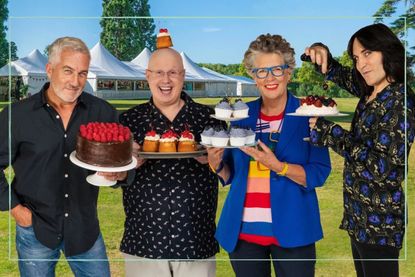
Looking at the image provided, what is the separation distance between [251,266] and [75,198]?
81 cm

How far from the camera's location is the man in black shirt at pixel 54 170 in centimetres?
234

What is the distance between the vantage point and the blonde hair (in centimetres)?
226

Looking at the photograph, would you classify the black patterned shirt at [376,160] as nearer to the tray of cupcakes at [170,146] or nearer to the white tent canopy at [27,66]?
the tray of cupcakes at [170,146]

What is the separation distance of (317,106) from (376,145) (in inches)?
13.1

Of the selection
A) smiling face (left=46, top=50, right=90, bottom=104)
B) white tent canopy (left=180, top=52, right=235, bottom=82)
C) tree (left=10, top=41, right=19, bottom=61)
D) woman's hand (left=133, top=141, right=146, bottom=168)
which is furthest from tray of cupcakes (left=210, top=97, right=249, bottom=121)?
tree (left=10, top=41, right=19, bottom=61)

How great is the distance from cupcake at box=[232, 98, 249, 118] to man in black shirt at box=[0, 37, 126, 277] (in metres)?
0.52

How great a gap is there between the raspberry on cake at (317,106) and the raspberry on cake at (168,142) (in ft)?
1.82

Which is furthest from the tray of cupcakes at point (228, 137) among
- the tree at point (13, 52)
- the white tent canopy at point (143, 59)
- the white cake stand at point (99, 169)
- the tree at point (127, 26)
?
the tree at point (13, 52)

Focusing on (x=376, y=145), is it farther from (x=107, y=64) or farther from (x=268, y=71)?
(x=107, y=64)

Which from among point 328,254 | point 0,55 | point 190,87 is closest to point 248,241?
point 328,254

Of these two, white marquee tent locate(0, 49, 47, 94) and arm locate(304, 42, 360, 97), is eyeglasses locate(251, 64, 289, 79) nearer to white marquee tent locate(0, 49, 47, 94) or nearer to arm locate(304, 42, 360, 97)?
arm locate(304, 42, 360, 97)

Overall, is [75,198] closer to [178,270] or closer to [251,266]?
[178,270]

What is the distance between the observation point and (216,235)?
7.94ft

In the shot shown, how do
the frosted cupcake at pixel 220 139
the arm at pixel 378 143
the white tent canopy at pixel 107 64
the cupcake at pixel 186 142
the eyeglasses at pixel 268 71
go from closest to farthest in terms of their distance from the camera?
the arm at pixel 378 143 → the eyeglasses at pixel 268 71 → the frosted cupcake at pixel 220 139 → the cupcake at pixel 186 142 → the white tent canopy at pixel 107 64
